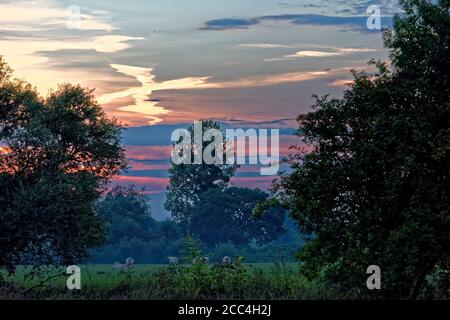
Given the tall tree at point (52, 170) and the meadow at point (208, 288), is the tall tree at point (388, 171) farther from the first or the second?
the tall tree at point (52, 170)

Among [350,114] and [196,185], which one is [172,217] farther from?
[350,114]

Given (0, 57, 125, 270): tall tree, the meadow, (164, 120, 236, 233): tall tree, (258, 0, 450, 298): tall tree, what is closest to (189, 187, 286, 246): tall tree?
(164, 120, 236, 233): tall tree

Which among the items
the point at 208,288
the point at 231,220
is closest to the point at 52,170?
the point at 208,288

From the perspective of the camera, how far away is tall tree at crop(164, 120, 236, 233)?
112 m

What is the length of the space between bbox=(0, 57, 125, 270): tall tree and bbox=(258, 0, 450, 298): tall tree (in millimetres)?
16955

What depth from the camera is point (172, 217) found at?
114 m

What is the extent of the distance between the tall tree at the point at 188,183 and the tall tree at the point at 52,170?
218ft

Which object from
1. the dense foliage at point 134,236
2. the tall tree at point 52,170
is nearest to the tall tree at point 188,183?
the dense foliage at point 134,236

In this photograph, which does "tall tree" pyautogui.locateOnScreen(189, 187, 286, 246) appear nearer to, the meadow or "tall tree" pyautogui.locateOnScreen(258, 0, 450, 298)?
the meadow

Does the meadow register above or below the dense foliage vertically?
above

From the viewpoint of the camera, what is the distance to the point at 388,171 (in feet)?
84.4

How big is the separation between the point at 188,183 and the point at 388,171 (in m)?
87.8

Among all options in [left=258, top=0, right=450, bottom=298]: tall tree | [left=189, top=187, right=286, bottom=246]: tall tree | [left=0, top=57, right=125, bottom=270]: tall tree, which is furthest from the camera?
[left=189, top=187, right=286, bottom=246]: tall tree

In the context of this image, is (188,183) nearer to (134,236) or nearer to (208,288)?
(134,236)
